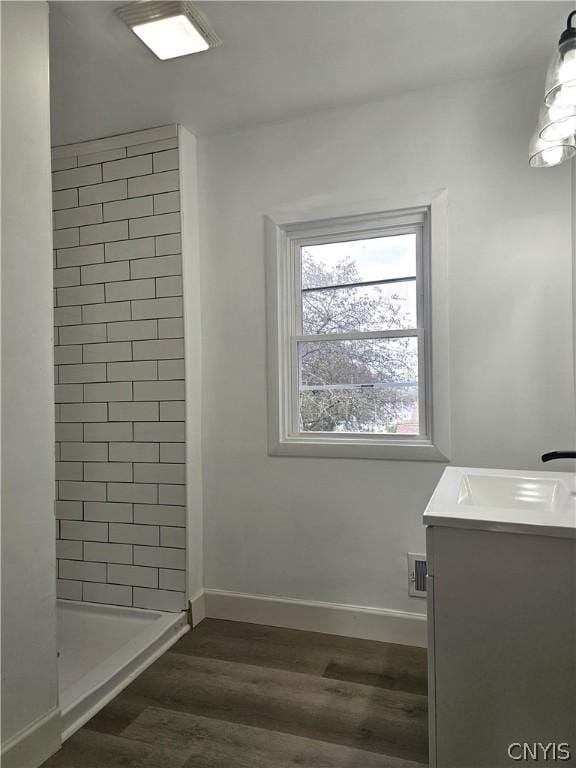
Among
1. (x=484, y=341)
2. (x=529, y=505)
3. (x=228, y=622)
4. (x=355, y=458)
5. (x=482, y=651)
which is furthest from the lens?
(x=228, y=622)

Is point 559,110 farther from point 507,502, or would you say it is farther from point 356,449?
point 356,449

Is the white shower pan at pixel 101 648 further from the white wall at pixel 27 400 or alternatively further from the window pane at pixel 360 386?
the window pane at pixel 360 386

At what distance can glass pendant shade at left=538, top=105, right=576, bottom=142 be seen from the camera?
141cm

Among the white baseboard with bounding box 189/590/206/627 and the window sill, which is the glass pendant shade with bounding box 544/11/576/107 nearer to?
the window sill

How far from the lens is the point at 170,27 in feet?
5.93

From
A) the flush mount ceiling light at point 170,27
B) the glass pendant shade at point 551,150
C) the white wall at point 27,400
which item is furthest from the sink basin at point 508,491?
the flush mount ceiling light at point 170,27

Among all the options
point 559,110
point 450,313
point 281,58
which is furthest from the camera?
point 450,313

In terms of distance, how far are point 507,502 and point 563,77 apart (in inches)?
47.3

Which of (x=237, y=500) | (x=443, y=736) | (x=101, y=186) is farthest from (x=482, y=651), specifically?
(x=101, y=186)

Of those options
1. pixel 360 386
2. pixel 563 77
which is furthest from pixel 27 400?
pixel 563 77

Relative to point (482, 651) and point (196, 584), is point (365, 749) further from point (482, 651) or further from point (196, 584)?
point (196, 584)

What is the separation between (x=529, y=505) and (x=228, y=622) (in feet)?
5.36

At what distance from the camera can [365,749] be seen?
164 centimetres

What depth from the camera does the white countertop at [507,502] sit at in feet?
3.98
